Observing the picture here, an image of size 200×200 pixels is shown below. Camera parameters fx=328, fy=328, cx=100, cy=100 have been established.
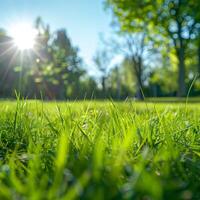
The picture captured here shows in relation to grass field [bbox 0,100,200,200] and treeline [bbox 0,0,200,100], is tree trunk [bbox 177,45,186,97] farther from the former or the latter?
grass field [bbox 0,100,200,200]

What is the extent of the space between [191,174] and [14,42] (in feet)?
127

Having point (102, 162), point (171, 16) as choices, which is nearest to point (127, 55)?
point (171, 16)

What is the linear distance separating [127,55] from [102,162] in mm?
37781

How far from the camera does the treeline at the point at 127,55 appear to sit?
84.6 feet

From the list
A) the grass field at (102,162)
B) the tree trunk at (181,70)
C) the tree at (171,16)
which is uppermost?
the tree at (171,16)

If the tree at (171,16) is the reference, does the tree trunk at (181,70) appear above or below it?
below

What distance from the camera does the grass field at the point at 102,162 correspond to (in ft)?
2.78

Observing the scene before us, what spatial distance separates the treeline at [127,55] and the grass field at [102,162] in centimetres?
315

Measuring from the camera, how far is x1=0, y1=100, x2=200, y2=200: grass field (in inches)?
33.4

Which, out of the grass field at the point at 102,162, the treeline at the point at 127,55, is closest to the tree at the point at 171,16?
the treeline at the point at 127,55

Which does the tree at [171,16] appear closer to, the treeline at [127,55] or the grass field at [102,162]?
the treeline at [127,55]

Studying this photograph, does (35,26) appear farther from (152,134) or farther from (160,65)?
(152,134)

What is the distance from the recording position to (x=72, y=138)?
1.73 metres

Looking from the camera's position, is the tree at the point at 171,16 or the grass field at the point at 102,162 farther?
the tree at the point at 171,16
